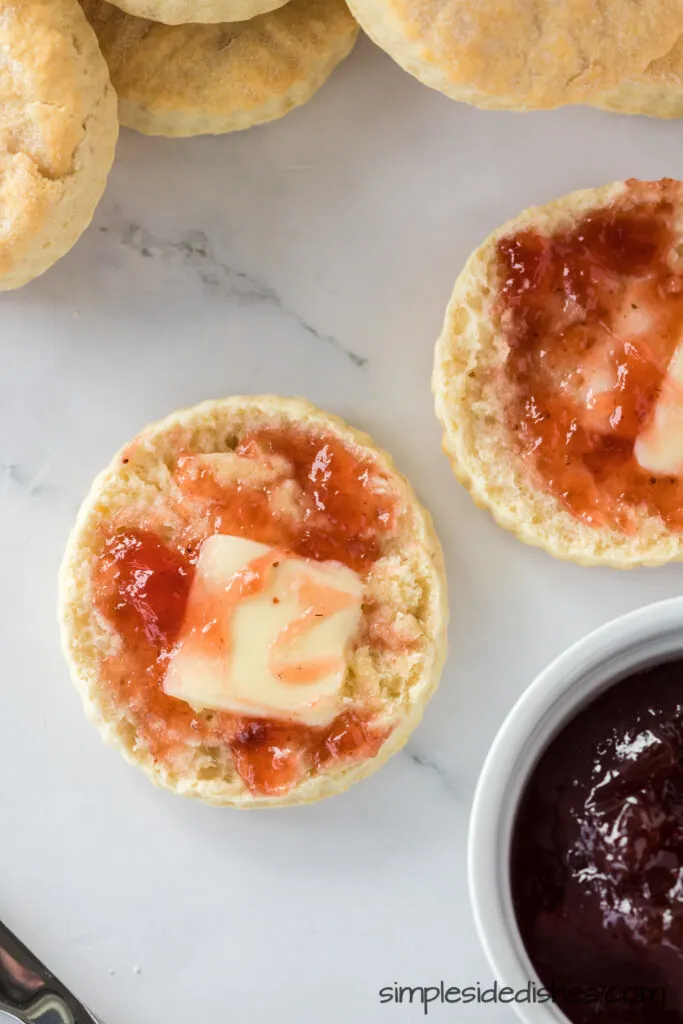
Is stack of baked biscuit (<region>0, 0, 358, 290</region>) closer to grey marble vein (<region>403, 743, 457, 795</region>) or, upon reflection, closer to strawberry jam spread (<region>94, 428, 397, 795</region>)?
strawberry jam spread (<region>94, 428, 397, 795</region>)

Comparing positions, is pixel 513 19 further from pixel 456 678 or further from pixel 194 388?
pixel 456 678

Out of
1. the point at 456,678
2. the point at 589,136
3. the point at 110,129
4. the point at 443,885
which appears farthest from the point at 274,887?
the point at 589,136

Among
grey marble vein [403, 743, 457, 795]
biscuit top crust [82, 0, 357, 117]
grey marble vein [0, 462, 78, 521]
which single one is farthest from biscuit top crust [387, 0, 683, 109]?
grey marble vein [403, 743, 457, 795]

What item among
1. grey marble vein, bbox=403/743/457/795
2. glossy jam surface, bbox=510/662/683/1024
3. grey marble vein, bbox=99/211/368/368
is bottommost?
grey marble vein, bbox=403/743/457/795

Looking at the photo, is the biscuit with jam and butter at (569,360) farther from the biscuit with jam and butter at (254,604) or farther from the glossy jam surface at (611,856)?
the glossy jam surface at (611,856)

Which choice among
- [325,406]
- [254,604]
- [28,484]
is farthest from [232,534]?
[28,484]

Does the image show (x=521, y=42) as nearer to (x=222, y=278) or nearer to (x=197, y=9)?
(x=197, y=9)
